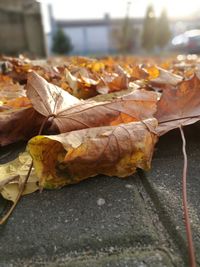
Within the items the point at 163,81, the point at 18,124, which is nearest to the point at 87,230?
the point at 18,124

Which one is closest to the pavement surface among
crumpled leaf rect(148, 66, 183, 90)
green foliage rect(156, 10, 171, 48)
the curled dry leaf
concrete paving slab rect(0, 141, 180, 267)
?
concrete paving slab rect(0, 141, 180, 267)

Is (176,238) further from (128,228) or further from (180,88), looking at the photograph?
(180,88)

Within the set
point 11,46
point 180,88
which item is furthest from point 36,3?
point 180,88

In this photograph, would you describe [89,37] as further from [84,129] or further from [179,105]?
[84,129]

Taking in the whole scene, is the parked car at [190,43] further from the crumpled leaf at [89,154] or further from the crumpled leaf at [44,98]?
the crumpled leaf at [89,154]

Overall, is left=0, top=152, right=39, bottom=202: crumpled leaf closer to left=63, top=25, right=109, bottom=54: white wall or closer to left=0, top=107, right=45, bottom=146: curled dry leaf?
left=0, top=107, right=45, bottom=146: curled dry leaf
